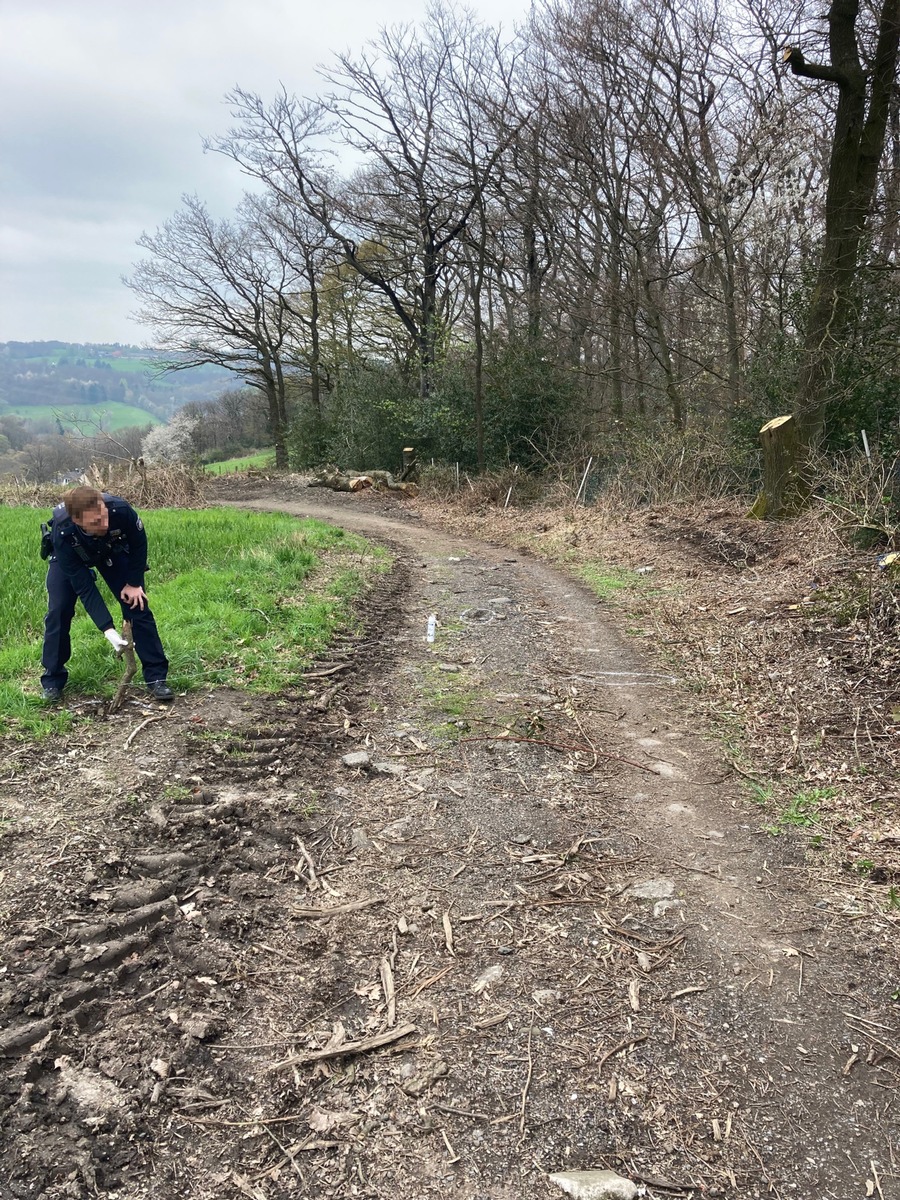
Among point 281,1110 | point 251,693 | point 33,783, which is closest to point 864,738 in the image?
point 281,1110

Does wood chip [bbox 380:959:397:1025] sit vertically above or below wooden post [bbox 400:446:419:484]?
below

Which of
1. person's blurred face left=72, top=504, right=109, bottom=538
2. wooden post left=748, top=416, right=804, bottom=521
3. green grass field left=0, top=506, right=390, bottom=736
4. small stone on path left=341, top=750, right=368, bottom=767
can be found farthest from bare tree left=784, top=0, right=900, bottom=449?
person's blurred face left=72, top=504, right=109, bottom=538

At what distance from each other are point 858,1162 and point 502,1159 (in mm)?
1048

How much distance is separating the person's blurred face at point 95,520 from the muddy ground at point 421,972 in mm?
1334

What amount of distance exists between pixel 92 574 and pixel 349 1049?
12.4 ft

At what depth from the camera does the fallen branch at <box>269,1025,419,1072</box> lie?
7.80ft

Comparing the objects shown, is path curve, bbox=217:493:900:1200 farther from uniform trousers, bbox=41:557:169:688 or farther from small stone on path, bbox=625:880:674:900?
uniform trousers, bbox=41:557:169:688

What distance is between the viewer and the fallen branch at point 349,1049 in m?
2.38

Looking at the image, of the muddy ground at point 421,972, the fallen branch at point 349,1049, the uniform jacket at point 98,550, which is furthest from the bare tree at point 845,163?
the fallen branch at point 349,1049

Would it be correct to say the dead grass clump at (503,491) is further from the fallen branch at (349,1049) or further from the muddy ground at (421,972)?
the fallen branch at (349,1049)

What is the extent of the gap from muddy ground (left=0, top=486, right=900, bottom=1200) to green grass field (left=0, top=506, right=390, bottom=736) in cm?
70

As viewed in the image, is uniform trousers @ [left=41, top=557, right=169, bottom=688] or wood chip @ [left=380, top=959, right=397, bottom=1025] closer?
wood chip @ [left=380, top=959, right=397, bottom=1025]

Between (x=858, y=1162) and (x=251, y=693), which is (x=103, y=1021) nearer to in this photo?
(x=858, y=1162)

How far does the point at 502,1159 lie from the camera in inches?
81.7
